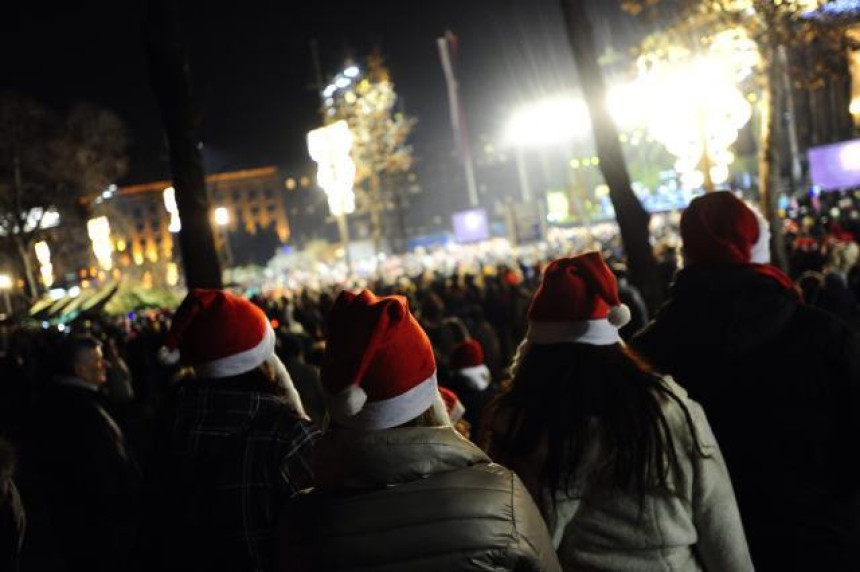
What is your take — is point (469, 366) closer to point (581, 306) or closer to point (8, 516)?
point (8, 516)

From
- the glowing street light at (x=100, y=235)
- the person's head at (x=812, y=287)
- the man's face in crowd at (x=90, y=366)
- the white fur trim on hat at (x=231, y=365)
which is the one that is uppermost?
the glowing street light at (x=100, y=235)

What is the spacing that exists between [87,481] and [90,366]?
0.96 metres

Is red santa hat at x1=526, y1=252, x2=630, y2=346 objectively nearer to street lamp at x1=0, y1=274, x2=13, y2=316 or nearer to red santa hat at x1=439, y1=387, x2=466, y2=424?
red santa hat at x1=439, y1=387, x2=466, y2=424

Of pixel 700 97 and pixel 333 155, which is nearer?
pixel 700 97

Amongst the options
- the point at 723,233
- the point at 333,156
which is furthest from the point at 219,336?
the point at 333,156

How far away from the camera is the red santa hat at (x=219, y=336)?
2971 mm

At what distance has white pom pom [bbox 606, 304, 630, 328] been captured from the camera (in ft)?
7.97

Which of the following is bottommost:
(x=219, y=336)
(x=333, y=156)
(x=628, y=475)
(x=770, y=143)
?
(x=628, y=475)

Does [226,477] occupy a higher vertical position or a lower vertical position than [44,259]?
lower

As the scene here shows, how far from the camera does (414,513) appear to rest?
1719 mm

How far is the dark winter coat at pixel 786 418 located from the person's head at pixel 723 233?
147mm

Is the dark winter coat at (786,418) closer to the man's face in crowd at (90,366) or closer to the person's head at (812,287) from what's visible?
the man's face in crowd at (90,366)

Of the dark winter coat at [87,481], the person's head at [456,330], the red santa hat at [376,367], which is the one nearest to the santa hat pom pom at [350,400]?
the red santa hat at [376,367]

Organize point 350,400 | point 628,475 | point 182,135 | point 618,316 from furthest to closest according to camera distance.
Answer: point 182,135 → point 618,316 → point 628,475 → point 350,400
